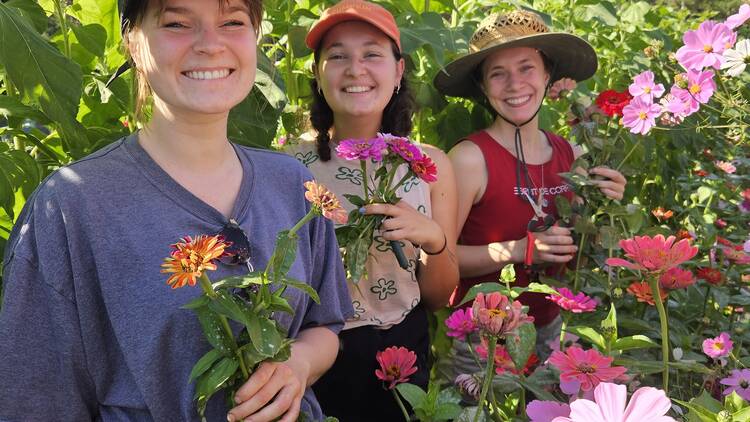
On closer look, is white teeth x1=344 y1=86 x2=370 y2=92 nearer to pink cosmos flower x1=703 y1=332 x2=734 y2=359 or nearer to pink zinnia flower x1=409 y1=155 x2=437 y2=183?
pink zinnia flower x1=409 y1=155 x2=437 y2=183

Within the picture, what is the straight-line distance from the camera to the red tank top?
6.05ft

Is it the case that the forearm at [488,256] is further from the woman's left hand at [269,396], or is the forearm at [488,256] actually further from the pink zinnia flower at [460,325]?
the woman's left hand at [269,396]

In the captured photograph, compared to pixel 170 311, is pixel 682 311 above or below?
below

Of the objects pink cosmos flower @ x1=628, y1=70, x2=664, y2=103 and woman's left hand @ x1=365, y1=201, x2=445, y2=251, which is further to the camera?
pink cosmos flower @ x1=628, y1=70, x2=664, y2=103

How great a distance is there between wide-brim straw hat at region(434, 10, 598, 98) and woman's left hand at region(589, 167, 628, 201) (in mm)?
398

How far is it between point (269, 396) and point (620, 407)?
15.8 inches

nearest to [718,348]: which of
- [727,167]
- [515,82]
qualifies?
[515,82]

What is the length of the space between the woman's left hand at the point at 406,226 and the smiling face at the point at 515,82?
0.48 metres

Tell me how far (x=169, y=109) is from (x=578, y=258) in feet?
3.21

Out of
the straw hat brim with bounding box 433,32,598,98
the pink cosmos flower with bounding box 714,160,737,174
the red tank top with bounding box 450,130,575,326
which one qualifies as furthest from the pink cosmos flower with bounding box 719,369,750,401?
the pink cosmos flower with bounding box 714,160,737,174

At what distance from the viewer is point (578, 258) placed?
1.64 metres

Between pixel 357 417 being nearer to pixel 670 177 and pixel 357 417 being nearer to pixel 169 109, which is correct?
pixel 169 109

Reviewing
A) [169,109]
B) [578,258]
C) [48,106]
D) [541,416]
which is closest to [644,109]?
[578,258]

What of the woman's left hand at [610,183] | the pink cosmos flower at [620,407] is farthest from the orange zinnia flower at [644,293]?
the pink cosmos flower at [620,407]
